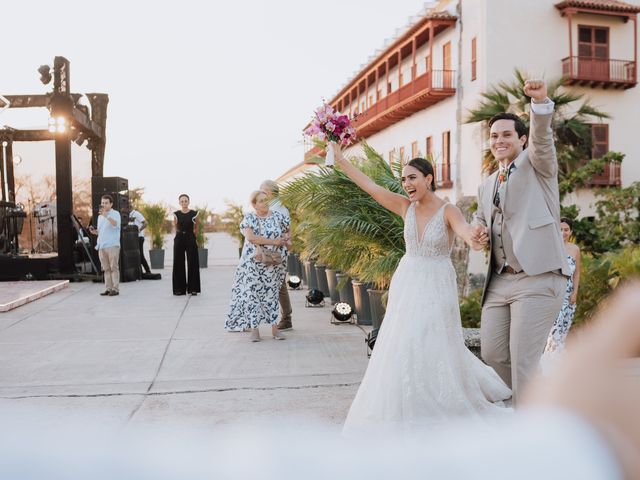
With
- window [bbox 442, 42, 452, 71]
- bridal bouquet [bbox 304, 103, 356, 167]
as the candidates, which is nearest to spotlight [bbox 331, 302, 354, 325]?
bridal bouquet [bbox 304, 103, 356, 167]

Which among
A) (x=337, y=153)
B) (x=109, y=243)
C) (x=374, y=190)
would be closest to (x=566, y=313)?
(x=374, y=190)

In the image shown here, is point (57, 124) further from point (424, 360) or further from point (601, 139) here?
point (601, 139)

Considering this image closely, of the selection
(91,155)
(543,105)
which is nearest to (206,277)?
(91,155)

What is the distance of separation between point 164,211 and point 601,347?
2416cm

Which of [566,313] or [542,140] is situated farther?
[566,313]

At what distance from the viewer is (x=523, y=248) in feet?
12.6

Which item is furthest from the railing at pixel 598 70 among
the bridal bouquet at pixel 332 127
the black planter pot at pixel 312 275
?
the bridal bouquet at pixel 332 127

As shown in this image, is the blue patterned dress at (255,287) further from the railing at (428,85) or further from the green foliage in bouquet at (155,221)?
the railing at (428,85)

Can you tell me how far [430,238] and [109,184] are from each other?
49.0ft

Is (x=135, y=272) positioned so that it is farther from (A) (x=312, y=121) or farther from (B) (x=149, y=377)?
(A) (x=312, y=121)

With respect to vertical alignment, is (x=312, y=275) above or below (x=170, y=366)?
above

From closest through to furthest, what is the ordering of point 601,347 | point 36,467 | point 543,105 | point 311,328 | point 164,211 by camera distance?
point 36,467 < point 601,347 < point 543,105 < point 311,328 < point 164,211

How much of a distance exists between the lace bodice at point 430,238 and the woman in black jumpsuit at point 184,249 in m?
9.72

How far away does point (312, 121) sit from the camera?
17.5ft
